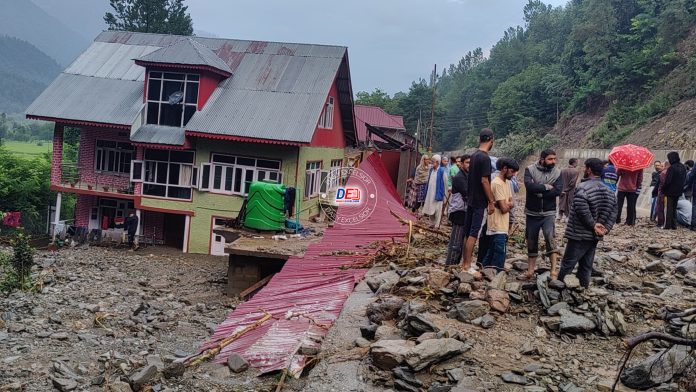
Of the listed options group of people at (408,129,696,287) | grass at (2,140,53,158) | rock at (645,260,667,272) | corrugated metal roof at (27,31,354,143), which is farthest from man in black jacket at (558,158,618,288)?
grass at (2,140,53,158)

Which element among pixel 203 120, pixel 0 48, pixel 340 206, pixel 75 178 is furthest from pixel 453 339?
pixel 0 48

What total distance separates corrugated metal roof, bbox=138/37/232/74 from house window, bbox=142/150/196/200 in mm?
3175

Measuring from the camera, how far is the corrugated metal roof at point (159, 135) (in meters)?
19.5

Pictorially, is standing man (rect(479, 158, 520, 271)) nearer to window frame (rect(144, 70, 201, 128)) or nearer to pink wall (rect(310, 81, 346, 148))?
pink wall (rect(310, 81, 346, 148))

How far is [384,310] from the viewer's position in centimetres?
610

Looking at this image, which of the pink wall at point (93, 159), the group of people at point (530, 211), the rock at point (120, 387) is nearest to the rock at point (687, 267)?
the group of people at point (530, 211)

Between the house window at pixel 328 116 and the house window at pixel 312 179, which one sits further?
the house window at pixel 328 116

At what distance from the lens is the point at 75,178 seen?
71.2 feet

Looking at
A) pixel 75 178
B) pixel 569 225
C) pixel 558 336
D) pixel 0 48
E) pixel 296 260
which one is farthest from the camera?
pixel 0 48

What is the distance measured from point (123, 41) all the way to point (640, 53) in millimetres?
28510

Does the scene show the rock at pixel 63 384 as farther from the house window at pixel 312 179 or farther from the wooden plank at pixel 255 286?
the house window at pixel 312 179

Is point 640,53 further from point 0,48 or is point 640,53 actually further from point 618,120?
point 0,48

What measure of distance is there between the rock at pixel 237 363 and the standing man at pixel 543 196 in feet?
12.4

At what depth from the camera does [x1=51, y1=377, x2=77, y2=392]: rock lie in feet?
20.9
